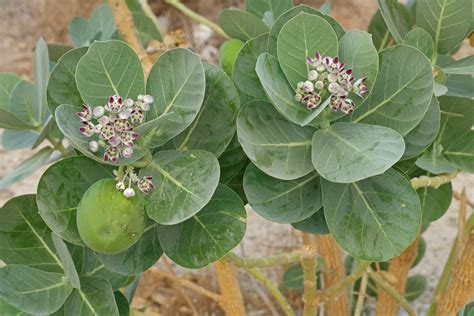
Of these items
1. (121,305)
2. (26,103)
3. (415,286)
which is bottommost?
(415,286)

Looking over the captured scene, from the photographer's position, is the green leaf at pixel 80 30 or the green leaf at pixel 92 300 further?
the green leaf at pixel 80 30

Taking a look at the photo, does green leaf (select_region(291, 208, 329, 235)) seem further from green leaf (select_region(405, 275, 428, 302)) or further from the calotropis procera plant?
green leaf (select_region(405, 275, 428, 302))

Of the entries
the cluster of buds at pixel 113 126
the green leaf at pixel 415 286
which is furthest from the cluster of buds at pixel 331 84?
the green leaf at pixel 415 286

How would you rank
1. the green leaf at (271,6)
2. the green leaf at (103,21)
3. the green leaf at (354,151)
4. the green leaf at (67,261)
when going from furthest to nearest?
the green leaf at (103,21)
the green leaf at (271,6)
the green leaf at (67,261)
the green leaf at (354,151)

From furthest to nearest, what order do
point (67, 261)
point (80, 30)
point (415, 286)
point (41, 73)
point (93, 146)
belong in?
point (415, 286)
point (80, 30)
point (41, 73)
point (67, 261)
point (93, 146)

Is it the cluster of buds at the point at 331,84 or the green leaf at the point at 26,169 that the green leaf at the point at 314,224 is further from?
the green leaf at the point at 26,169

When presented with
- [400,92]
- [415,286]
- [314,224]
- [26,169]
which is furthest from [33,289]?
[415,286]

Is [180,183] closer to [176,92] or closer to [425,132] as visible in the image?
[176,92]
